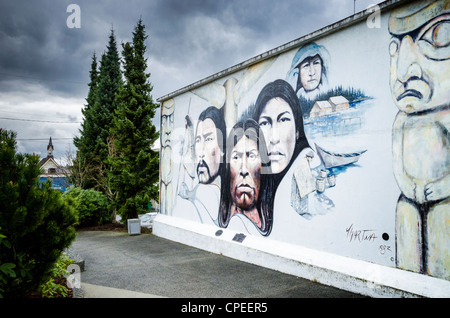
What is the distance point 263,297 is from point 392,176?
9.45 feet

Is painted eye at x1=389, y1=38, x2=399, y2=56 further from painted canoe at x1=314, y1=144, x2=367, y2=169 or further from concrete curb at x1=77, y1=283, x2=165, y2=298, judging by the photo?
concrete curb at x1=77, y1=283, x2=165, y2=298

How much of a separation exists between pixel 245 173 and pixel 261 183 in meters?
0.66

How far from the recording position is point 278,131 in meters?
7.46

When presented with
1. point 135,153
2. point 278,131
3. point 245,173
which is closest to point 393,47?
point 278,131

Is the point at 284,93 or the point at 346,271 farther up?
the point at 284,93

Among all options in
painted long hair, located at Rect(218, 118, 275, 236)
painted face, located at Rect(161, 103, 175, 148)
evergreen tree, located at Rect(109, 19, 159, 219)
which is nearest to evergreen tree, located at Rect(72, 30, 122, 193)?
evergreen tree, located at Rect(109, 19, 159, 219)

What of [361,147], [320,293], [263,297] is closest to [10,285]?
[263,297]

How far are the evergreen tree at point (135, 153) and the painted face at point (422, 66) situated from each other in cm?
1089

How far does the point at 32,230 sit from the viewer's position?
4.24 meters

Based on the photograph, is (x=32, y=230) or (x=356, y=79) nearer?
(x=32, y=230)

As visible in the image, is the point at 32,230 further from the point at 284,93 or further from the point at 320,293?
the point at 284,93

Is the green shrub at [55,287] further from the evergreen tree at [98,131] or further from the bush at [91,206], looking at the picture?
the evergreen tree at [98,131]

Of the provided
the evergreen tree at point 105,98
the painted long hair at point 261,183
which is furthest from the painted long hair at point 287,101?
the evergreen tree at point 105,98
